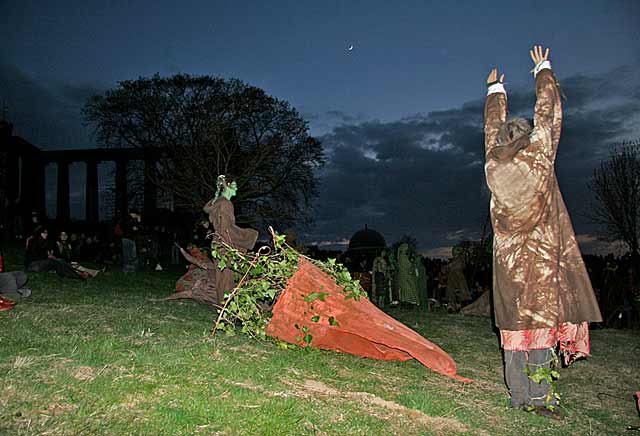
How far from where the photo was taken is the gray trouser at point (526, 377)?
462 cm

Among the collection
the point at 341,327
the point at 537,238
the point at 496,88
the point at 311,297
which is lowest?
the point at 341,327

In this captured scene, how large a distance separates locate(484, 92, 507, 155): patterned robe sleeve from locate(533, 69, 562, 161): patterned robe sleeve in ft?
0.97

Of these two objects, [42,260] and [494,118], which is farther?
[42,260]

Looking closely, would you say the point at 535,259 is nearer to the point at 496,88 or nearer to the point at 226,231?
the point at 496,88

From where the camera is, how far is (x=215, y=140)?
1086 inches

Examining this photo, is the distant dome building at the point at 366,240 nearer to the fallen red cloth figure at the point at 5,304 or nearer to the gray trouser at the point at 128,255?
the gray trouser at the point at 128,255

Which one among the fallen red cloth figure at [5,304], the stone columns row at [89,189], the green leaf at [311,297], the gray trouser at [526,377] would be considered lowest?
the gray trouser at [526,377]

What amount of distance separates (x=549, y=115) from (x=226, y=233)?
609 cm

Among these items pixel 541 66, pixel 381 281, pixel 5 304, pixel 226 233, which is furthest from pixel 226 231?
pixel 381 281

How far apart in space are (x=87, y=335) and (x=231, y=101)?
25.2 meters

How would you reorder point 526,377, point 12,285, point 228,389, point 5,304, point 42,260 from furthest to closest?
point 42,260, point 12,285, point 5,304, point 526,377, point 228,389

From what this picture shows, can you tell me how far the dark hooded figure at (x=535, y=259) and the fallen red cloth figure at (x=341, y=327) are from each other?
1112 mm

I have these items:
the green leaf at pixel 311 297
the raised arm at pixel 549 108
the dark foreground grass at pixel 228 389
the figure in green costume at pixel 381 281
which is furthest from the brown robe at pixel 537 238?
the figure in green costume at pixel 381 281

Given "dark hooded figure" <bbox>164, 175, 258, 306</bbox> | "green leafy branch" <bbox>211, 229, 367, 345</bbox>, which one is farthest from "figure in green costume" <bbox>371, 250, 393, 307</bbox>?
"green leafy branch" <bbox>211, 229, 367, 345</bbox>
